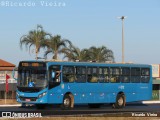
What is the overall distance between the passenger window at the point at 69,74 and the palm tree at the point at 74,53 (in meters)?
26.3

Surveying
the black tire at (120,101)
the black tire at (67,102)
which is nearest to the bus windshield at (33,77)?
the black tire at (67,102)

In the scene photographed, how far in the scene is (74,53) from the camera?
6425 cm

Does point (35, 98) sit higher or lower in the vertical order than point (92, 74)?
lower

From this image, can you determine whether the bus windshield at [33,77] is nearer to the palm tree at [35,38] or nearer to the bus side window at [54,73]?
the bus side window at [54,73]

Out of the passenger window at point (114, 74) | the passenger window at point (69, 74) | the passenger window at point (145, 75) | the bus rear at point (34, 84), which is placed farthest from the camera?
the passenger window at point (145, 75)

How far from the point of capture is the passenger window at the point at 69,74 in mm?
32500

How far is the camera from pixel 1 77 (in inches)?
2453

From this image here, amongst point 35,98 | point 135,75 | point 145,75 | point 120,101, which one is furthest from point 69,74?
point 145,75

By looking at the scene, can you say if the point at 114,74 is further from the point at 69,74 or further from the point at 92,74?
the point at 69,74

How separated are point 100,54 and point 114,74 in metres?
33.9

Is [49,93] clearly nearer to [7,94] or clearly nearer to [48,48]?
[7,94]

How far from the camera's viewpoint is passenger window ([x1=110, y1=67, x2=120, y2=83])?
35688mm

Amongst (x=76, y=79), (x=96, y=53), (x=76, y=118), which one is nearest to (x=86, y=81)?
(x=76, y=79)

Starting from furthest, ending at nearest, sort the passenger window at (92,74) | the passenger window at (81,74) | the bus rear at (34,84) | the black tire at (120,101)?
the black tire at (120,101)
the passenger window at (92,74)
the passenger window at (81,74)
the bus rear at (34,84)
